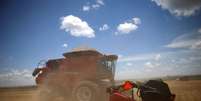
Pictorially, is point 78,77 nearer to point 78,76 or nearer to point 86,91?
point 78,76

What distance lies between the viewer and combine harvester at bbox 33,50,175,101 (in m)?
8.06

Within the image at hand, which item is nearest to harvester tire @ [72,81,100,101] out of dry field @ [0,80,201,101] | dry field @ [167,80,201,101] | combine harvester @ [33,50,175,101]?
combine harvester @ [33,50,175,101]

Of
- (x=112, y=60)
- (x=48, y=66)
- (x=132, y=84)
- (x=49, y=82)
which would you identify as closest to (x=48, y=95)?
(x=49, y=82)

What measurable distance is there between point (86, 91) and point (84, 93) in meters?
0.09

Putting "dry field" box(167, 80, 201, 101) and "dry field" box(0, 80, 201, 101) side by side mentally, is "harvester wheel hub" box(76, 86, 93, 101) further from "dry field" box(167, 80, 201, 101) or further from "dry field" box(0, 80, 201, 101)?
"dry field" box(167, 80, 201, 101)

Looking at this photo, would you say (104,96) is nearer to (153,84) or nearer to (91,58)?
(91,58)

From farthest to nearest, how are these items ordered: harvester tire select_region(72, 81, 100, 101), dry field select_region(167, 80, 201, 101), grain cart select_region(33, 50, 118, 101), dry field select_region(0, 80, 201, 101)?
dry field select_region(0, 80, 201, 101), dry field select_region(167, 80, 201, 101), grain cart select_region(33, 50, 118, 101), harvester tire select_region(72, 81, 100, 101)

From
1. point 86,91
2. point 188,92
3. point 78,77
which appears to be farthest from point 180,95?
point 78,77

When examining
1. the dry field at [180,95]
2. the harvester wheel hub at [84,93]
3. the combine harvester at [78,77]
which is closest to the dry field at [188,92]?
the dry field at [180,95]

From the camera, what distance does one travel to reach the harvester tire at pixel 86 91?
790cm

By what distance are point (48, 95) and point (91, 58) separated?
194 centimetres

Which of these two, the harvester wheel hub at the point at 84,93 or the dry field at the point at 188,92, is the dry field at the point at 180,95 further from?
the harvester wheel hub at the point at 84,93

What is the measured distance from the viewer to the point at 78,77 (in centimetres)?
844

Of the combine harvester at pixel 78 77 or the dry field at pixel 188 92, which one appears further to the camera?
the dry field at pixel 188 92
